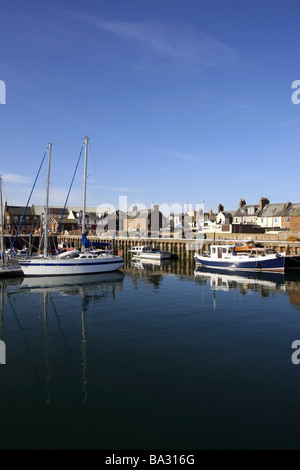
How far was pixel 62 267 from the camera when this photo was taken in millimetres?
42875

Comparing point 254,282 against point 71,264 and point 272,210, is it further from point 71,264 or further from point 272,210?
point 272,210

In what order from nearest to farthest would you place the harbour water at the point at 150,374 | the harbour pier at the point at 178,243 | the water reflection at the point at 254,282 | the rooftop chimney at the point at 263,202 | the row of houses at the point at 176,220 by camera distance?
the harbour water at the point at 150,374, the water reflection at the point at 254,282, the harbour pier at the point at 178,243, the row of houses at the point at 176,220, the rooftop chimney at the point at 263,202

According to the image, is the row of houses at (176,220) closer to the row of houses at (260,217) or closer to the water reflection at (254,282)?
the row of houses at (260,217)

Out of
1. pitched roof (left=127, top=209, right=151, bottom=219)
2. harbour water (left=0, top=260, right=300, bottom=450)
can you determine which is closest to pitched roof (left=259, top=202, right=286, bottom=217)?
pitched roof (left=127, top=209, right=151, bottom=219)

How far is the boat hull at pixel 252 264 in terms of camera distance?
46750 millimetres

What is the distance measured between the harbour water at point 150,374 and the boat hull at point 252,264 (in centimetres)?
1894

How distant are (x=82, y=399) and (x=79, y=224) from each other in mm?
115217

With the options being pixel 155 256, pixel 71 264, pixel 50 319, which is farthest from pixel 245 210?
pixel 50 319

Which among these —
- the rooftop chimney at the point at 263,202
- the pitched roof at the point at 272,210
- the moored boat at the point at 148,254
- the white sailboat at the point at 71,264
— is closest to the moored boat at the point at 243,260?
the moored boat at the point at 148,254

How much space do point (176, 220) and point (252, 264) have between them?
3733 inches

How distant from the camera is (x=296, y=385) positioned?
1333cm

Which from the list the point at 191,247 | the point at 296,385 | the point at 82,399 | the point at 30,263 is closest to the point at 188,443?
the point at 82,399

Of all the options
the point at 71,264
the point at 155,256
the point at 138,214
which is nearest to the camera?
the point at 71,264

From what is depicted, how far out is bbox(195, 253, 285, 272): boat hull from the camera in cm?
4675
